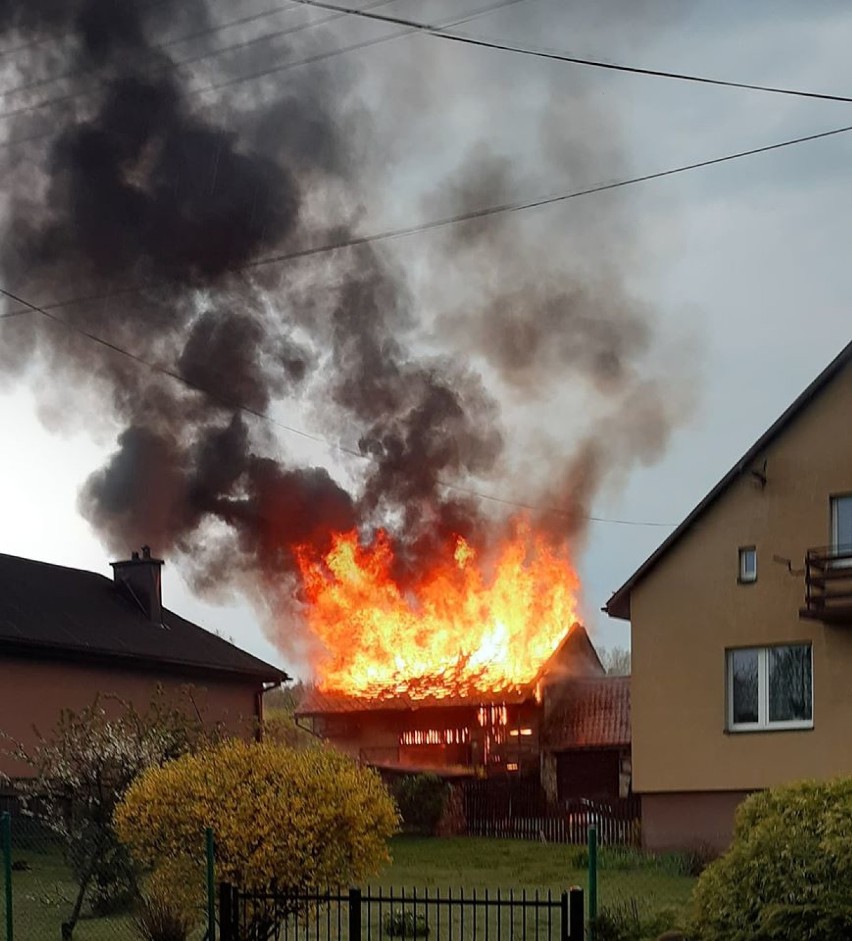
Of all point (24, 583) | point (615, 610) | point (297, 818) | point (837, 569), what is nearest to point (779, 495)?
point (837, 569)

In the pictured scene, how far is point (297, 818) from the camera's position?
16.5 metres

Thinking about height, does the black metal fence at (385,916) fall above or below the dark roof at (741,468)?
below

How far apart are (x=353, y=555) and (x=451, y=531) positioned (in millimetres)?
2823

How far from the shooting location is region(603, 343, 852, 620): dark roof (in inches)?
1070

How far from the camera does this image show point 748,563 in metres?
28.1

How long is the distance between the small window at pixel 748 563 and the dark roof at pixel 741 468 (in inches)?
43.6

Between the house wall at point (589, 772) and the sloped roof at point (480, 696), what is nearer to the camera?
the house wall at point (589, 772)

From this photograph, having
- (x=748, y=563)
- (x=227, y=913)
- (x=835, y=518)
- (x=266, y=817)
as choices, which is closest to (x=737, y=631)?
(x=748, y=563)

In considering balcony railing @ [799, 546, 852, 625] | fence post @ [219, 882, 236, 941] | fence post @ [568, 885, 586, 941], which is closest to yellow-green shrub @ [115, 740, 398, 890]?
fence post @ [219, 882, 236, 941]

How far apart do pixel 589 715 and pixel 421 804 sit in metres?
6.56

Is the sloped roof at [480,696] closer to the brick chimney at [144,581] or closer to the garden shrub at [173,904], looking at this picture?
the brick chimney at [144,581]

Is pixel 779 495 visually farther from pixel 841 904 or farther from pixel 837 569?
pixel 841 904

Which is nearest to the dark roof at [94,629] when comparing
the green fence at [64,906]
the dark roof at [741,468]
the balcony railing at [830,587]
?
the green fence at [64,906]

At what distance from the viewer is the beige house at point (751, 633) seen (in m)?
26.5
